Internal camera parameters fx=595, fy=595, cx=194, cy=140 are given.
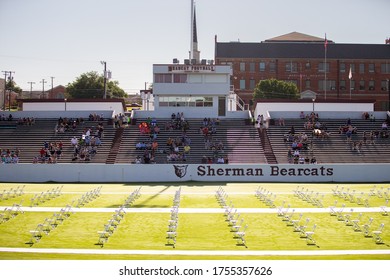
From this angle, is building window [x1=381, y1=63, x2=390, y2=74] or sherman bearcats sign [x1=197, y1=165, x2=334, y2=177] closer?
sherman bearcats sign [x1=197, y1=165, x2=334, y2=177]

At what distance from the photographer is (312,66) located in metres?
105

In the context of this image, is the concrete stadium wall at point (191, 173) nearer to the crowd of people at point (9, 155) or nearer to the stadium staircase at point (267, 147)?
the crowd of people at point (9, 155)

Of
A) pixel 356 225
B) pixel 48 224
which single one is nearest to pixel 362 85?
pixel 356 225

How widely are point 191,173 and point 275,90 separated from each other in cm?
5034

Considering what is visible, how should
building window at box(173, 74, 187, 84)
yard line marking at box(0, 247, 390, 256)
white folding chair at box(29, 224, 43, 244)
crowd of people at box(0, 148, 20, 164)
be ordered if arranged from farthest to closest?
building window at box(173, 74, 187, 84) → crowd of people at box(0, 148, 20, 164) → white folding chair at box(29, 224, 43, 244) → yard line marking at box(0, 247, 390, 256)

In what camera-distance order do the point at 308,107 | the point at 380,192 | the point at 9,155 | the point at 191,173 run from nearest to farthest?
the point at 380,192 < the point at 191,173 < the point at 9,155 < the point at 308,107

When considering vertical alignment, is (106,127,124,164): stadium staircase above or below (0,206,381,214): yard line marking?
above

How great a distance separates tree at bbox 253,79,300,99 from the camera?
9388 cm

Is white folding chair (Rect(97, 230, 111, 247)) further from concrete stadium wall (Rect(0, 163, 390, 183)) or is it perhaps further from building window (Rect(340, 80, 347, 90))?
building window (Rect(340, 80, 347, 90))

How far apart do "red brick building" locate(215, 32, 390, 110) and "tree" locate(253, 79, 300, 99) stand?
856 centimetres

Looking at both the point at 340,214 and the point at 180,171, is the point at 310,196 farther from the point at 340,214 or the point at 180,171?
the point at 180,171

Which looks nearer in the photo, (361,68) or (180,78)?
(180,78)

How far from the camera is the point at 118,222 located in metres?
26.4

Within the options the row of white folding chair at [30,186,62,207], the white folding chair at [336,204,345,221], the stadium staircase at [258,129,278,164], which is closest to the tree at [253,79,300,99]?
the stadium staircase at [258,129,278,164]
